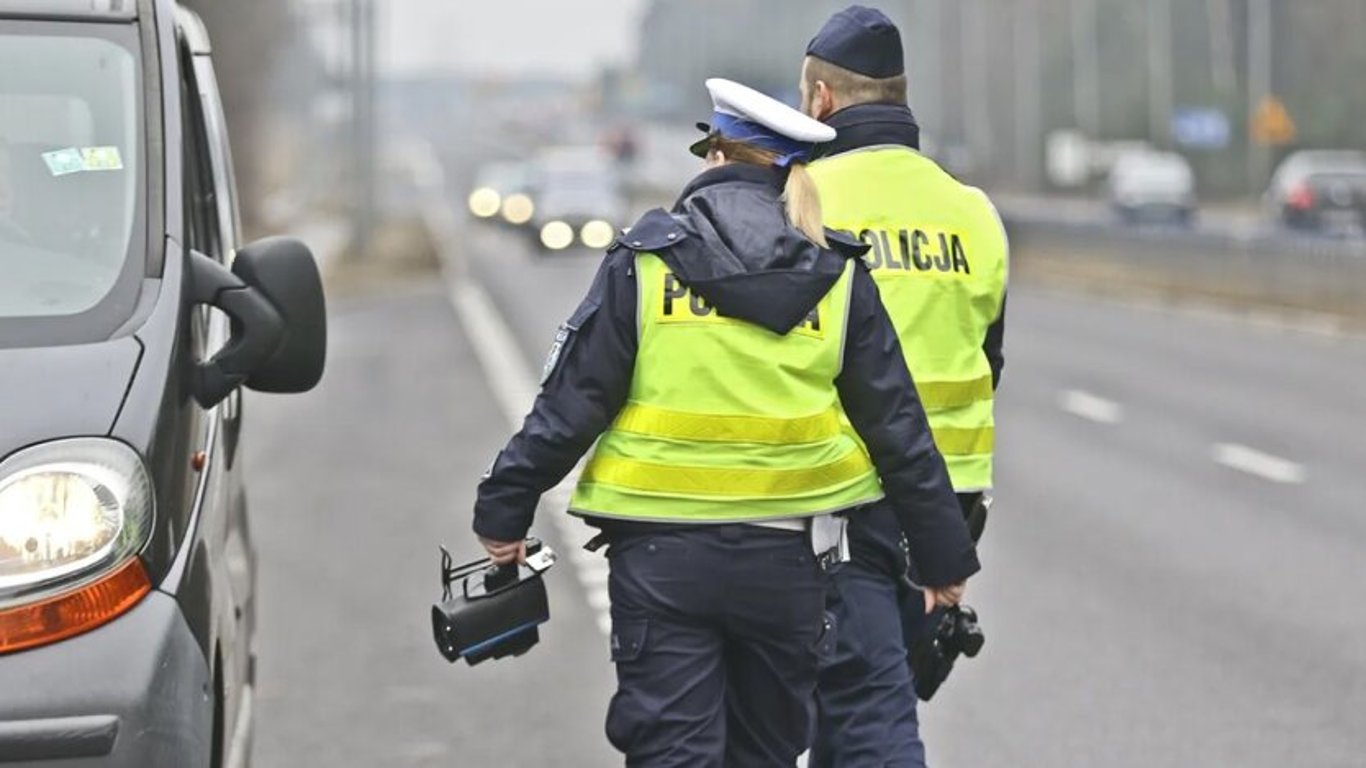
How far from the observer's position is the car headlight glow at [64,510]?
4.54 metres

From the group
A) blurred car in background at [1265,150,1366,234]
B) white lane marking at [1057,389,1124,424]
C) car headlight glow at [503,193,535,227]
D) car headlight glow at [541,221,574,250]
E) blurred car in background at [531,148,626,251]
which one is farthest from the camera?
car headlight glow at [503,193,535,227]

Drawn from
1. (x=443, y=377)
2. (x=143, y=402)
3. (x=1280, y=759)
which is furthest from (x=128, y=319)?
(x=443, y=377)

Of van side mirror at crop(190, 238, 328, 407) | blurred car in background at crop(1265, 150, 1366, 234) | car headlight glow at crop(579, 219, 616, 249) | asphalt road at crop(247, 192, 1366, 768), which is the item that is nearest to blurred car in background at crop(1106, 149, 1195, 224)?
blurred car in background at crop(1265, 150, 1366, 234)

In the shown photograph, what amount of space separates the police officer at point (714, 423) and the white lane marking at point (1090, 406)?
13.5 m

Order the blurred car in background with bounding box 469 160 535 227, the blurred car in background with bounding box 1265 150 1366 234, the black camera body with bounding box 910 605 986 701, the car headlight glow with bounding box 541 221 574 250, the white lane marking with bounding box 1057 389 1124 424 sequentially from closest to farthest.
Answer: the black camera body with bounding box 910 605 986 701 < the white lane marking with bounding box 1057 389 1124 424 < the car headlight glow with bounding box 541 221 574 250 < the blurred car in background with bounding box 1265 150 1366 234 < the blurred car in background with bounding box 469 160 535 227

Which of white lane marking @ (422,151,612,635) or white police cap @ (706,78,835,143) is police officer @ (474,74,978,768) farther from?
white lane marking @ (422,151,612,635)

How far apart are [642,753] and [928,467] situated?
0.74m

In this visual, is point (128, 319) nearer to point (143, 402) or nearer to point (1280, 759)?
point (143, 402)

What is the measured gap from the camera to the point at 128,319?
491 cm

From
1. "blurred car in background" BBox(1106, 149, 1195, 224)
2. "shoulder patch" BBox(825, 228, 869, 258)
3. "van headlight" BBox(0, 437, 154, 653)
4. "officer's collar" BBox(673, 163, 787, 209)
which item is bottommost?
"blurred car in background" BBox(1106, 149, 1195, 224)

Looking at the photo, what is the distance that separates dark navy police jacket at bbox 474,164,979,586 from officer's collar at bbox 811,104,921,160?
1.85ft

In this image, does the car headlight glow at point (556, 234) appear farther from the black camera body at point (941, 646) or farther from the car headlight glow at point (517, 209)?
the black camera body at point (941, 646)

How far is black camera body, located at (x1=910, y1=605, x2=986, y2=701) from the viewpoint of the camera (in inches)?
232

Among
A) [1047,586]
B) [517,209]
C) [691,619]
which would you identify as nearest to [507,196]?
[517,209]
